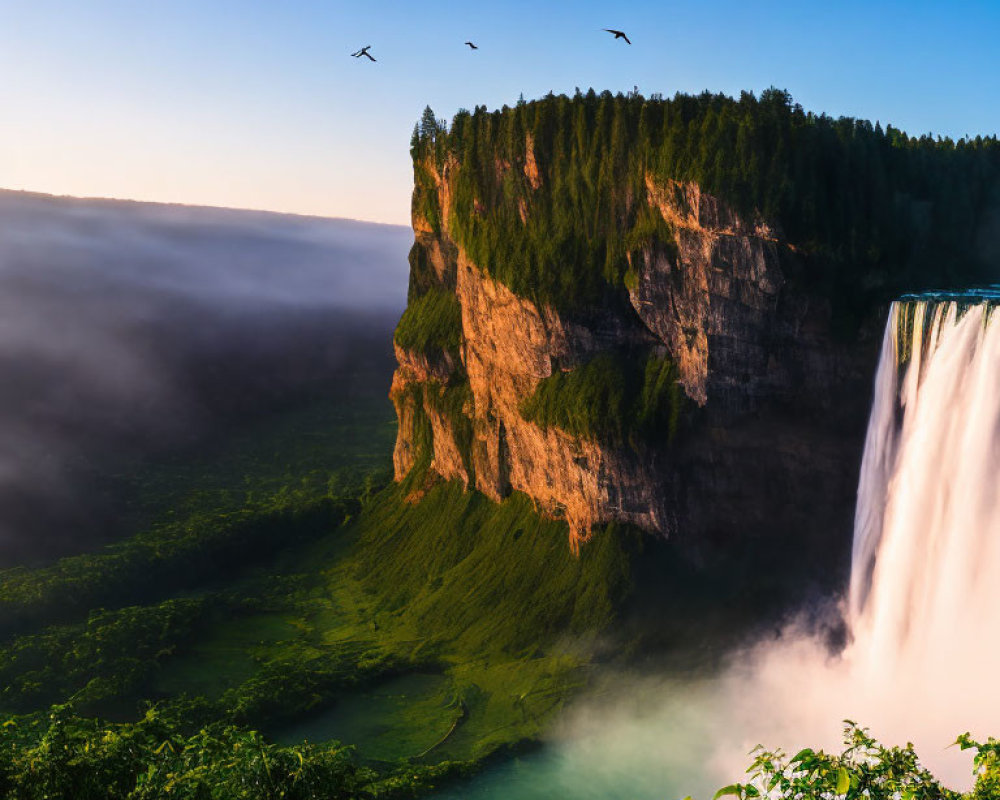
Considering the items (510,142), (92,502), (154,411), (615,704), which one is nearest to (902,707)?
(615,704)

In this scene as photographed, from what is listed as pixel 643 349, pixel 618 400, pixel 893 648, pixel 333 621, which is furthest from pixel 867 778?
pixel 333 621

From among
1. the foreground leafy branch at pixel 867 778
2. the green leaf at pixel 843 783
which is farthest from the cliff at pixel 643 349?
the green leaf at pixel 843 783

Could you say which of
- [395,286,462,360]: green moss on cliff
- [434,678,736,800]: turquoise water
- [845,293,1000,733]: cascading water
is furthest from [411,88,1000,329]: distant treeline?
[434,678,736,800]: turquoise water

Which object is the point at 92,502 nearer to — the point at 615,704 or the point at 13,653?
the point at 13,653

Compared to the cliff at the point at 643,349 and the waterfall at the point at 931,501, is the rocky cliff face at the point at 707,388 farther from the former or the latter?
the waterfall at the point at 931,501

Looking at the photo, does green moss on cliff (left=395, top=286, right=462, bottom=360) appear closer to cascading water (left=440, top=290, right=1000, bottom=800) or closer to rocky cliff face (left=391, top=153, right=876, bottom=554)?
rocky cliff face (left=391, top=153, right=876, bottom=554)

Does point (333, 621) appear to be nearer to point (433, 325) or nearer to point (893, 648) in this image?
point (433, 325)
